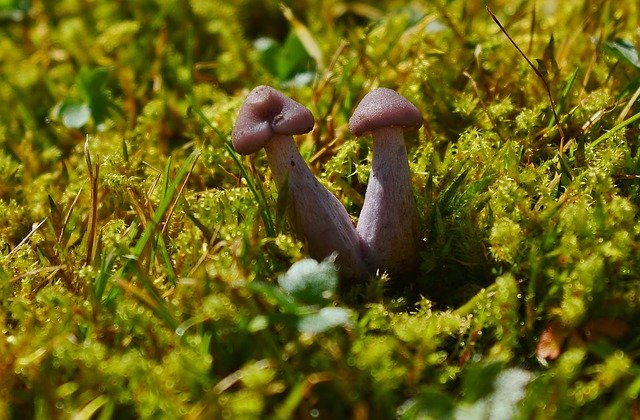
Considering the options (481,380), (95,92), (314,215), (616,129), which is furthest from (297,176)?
(95,92)

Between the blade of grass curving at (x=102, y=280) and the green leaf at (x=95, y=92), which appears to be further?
the green leaf at (x=95, y=92)

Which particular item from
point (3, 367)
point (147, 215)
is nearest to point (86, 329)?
point (3, 367)

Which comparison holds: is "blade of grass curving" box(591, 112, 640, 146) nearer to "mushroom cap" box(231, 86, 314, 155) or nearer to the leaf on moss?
the leaf on moss

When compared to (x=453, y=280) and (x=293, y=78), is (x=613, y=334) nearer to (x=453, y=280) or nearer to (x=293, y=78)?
(x=453, y=280)

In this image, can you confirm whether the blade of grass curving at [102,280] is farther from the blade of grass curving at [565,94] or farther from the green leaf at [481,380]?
the blade of grass curving at [565,94]

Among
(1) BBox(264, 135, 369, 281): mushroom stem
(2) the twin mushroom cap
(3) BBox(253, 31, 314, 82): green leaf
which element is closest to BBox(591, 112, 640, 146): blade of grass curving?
(2) the twin mushroom cap

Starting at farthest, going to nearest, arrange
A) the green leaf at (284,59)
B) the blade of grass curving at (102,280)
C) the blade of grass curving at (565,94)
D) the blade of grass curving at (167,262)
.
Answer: the green leaf at (284,59) → the blade of grass curving at (565,94) → the blade of grass curving at (167,262) → the blade of grass curving at (102,280)

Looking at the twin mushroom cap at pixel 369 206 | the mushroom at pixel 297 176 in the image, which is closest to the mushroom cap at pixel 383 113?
the twin mushroom cap at pixel 369 206

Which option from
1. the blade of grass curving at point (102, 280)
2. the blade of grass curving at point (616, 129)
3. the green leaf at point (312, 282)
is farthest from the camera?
the blade of grass curving at point (616, 129)
